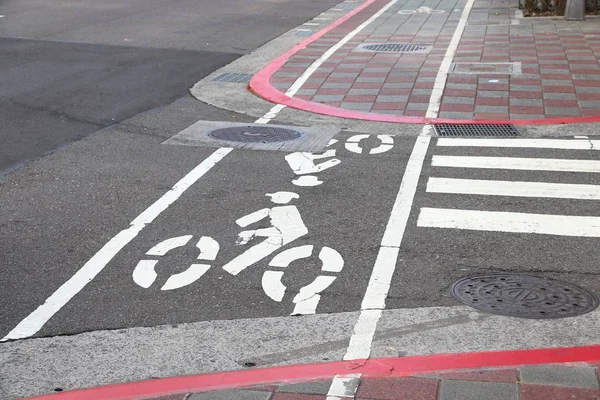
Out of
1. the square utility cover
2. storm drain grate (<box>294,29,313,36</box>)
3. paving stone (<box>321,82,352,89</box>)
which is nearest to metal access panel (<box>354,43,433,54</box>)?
storm drain grate (<box>294,29,313,36</box>)

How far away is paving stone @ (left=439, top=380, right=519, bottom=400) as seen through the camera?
15.9 feet

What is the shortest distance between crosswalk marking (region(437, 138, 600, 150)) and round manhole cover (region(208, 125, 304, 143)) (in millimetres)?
1901

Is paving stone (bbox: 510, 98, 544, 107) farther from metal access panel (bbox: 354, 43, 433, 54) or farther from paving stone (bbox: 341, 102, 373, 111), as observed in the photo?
metal access panel (bbox: 354, 43, 433, 54)

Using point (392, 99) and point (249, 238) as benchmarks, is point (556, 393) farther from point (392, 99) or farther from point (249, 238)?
point (392, 99)

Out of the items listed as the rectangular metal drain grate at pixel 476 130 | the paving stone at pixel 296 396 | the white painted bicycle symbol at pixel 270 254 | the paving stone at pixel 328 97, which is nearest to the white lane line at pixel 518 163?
the rectangular metal drain grate at pixel 476 130

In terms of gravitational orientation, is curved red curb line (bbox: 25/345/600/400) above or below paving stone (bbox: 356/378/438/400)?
below

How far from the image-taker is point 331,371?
17.4 ft

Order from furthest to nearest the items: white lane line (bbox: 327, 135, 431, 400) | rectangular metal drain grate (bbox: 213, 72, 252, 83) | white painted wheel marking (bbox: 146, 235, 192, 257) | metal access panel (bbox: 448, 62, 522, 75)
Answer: rectangular metal drain grate (bbox: 213, 72, 252, 83) < metal access panel (bbox: 448, 62, 522, 75) < white painted wheel marking (bbox: 146, 235, 192, 257) < white lane line (bbox: 327, 135, 431, 400)

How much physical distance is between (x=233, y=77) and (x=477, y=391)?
435 inches

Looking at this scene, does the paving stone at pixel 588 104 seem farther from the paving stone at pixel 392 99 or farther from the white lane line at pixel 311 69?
the white lane line at pixel 311 69

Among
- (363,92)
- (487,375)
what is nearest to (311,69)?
A: (363,92)

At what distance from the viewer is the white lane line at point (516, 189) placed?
28.9 ft

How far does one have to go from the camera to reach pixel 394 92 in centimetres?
1365

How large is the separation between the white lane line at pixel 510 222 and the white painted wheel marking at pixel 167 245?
2.05m
